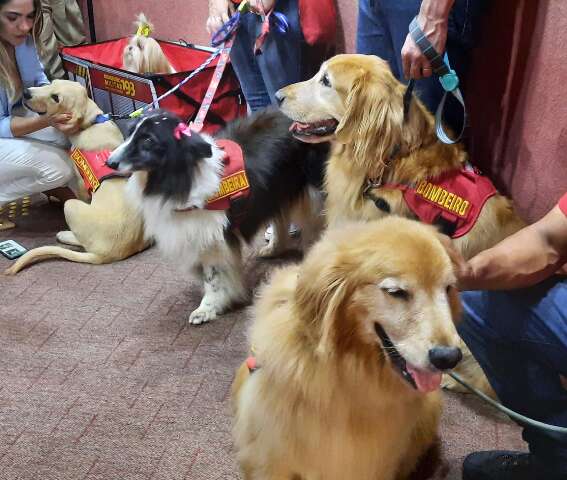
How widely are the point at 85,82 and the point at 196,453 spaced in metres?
2.54

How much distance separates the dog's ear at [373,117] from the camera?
69.2 inches

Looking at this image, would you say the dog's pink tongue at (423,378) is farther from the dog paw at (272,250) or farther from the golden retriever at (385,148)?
the dog paw at (272,250)

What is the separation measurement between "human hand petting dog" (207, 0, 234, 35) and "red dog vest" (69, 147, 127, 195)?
2.65 ft

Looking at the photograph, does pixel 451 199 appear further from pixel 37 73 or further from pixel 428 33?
pixel 37 73

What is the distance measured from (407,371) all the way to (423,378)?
0.03 meters

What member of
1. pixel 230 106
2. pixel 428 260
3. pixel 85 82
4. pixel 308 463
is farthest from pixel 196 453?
pixel 85 82

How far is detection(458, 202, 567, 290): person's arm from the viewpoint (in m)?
1.29

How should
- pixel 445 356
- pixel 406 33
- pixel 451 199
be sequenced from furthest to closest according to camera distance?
pixel 406 33, pixel 451 199, pixel 445 356

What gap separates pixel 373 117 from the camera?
5.80 feet

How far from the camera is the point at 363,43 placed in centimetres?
210

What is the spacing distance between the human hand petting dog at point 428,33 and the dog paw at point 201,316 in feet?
4.04

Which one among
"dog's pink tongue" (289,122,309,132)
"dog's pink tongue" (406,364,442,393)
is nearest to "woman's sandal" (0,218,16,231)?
"dog's pink tongue" (289,122,309,132)

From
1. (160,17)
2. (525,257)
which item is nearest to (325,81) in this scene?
(525,257)

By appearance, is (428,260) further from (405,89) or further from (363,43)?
(363,43)
